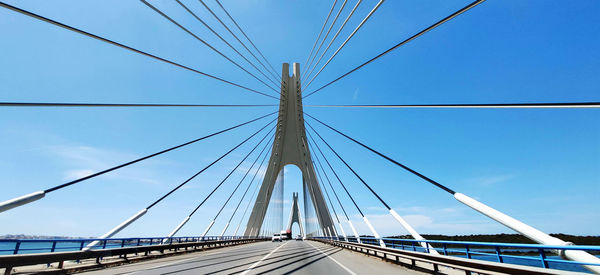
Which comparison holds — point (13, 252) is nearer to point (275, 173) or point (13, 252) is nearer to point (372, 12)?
point (372, 12)

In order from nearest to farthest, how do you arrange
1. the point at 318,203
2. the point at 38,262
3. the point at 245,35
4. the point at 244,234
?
the point at 38,262
the point at 245,35
the point at 318,203
the point at 244,234

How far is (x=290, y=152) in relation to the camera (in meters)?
36.8

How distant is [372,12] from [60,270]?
12.9 metres

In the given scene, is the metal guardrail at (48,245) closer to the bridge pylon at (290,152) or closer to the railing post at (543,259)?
the railing post at (543,259)

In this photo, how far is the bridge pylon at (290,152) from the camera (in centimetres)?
3222

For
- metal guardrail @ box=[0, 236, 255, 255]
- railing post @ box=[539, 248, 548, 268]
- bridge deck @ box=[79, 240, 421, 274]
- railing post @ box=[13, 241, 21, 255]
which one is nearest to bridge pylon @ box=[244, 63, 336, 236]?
bridge deck @ box=[79, 240, 421, 274]

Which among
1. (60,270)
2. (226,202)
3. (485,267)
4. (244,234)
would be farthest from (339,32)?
(244,234)

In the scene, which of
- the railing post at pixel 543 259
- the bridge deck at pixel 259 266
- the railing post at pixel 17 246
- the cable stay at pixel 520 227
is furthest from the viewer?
the railing post at pixel 17 246

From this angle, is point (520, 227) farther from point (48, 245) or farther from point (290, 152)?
point (290, 152)

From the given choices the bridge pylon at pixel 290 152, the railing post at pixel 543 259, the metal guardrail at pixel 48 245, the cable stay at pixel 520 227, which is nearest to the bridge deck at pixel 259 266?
the metal guardrail at pixel 48 245

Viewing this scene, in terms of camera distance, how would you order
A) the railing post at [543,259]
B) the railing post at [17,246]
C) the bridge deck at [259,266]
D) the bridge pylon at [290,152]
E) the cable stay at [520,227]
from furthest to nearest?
the bridge pylon at [290,152], the railing post at [17,246], the bridge deck at [259,266], the railing post at [543,259], the cable stay at [520,227]

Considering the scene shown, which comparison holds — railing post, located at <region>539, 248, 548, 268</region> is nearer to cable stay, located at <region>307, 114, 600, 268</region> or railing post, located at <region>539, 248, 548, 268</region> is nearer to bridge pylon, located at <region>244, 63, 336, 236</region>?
cable stay, located at <region>307, 114, 600, 268</region>

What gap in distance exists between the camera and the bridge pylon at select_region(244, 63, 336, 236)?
106 feet

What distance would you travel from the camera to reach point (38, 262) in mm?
7484
